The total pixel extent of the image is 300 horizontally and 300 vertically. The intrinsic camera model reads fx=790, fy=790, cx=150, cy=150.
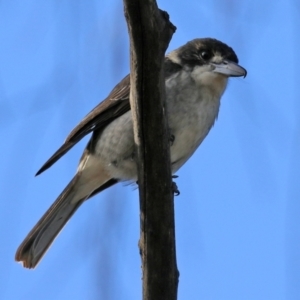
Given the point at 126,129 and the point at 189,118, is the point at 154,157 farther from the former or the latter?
the point at 189,118

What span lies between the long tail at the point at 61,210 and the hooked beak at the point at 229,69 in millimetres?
946

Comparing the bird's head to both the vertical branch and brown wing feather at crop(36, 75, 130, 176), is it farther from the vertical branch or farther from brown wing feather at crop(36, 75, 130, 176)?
the vertical branch

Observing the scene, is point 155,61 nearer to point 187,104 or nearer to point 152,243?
point 152,243

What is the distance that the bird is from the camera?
14.5 feet

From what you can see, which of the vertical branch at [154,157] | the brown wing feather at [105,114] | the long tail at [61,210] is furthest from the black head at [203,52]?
the vertical branch at [154,157]

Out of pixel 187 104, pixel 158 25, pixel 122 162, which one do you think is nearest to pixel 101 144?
pixel 122 162

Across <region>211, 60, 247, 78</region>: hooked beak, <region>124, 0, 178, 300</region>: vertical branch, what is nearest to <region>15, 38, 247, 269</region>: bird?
<region>211, 60, 247, 78</region>: hooked beak

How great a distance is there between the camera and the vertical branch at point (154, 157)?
2.97 metres

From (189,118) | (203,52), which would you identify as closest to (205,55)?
(203,52)

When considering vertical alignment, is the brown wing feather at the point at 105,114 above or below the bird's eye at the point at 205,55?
below

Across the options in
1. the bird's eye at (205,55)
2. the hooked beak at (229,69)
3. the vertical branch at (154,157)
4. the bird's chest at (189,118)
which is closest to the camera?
the vertical branch at (154,157)

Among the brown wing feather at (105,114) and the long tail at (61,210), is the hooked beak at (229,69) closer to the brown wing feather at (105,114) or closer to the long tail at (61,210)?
the brown wing feather at (105,114)

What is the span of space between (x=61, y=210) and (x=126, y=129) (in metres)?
0.89

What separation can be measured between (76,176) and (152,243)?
1791mm
